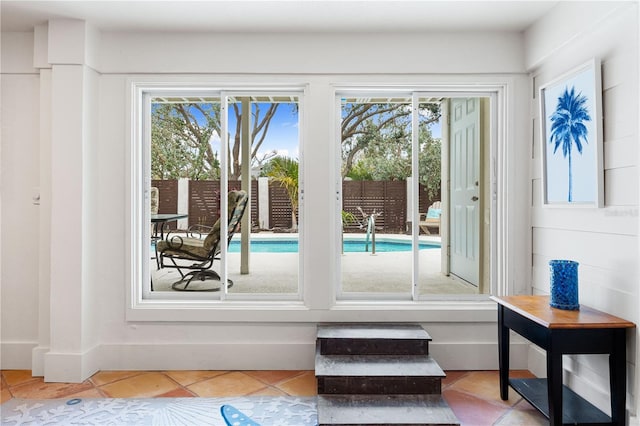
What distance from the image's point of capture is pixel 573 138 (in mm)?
2301

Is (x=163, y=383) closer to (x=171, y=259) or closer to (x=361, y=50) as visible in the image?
(x=171, y=259)

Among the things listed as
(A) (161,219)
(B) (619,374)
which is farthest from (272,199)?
(B) (619,374)

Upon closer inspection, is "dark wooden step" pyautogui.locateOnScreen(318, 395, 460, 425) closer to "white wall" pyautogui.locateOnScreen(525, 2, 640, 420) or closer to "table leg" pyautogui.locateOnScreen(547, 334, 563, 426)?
"table leg" pyautogui.locateOnScreen(547, 334, 563, 426)

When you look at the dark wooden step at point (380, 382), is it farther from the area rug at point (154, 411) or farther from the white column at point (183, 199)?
the white column at point (183, 199)

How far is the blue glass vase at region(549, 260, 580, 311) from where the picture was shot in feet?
7.02

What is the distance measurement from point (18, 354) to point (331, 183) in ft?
9.13

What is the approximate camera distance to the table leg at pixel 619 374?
1.92 metres

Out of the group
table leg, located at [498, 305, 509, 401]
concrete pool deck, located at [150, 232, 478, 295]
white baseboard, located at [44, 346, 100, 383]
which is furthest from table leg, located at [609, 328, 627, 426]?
white baseboard, located at [44, 346, 100, 383]

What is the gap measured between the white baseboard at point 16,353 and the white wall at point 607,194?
3888 mm

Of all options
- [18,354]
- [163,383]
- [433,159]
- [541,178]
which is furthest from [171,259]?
[541,178]

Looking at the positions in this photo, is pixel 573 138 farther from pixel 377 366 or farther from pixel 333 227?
pixel 377 366

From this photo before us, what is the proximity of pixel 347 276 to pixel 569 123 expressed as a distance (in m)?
2.69

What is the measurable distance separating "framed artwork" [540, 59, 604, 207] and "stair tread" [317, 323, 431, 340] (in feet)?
4.15

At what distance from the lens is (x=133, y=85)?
2.97 metres
